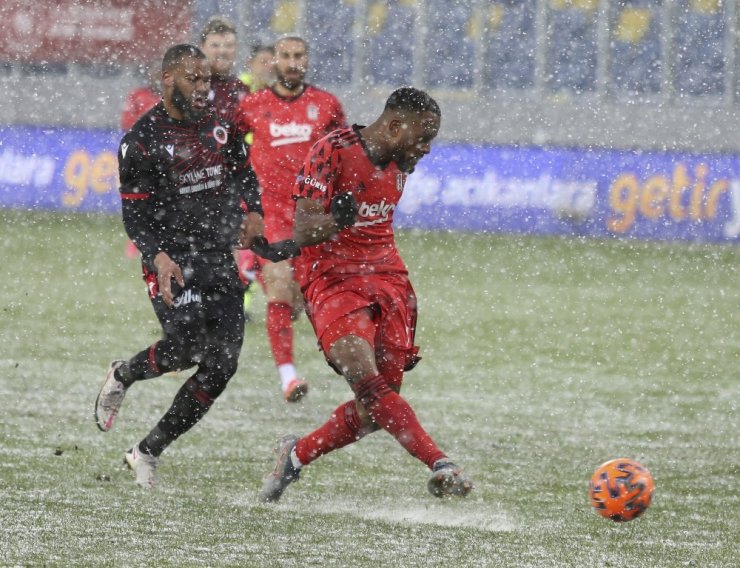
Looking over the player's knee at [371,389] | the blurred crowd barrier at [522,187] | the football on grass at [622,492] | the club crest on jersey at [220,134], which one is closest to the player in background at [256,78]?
the club crest on jersey at [220,134]

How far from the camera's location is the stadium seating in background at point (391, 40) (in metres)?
26.9

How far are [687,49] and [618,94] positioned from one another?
1526 mm

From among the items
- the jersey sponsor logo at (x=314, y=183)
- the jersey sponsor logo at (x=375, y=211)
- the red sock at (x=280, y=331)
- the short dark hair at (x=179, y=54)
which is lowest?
the red sock at (x=280, y=331)

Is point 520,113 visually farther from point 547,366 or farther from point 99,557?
point 99,557

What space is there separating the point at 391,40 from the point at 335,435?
827 inches

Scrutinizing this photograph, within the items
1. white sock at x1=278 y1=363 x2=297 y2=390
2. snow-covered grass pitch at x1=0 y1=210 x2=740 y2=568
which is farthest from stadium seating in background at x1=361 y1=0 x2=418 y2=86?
white sock at x1=278 y1=363 x2=297 y2=390

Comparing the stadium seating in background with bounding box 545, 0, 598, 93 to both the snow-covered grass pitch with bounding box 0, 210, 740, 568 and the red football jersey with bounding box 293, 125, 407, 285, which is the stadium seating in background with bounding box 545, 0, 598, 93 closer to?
the snow-covered grass pitch with bounding box 0, 210, 740, 568

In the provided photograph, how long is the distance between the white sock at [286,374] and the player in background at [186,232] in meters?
→ 2.17

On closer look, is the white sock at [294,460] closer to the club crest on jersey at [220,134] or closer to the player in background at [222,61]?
the club crest on jersey at [220,134]

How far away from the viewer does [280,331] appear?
9609 mm

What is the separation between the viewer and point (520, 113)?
2545 cm

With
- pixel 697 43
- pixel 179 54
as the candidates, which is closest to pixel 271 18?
pixel 697 43

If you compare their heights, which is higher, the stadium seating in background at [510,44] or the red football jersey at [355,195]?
the red football jersey at [355,195]

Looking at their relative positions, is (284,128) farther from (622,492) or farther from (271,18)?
(271,18)
